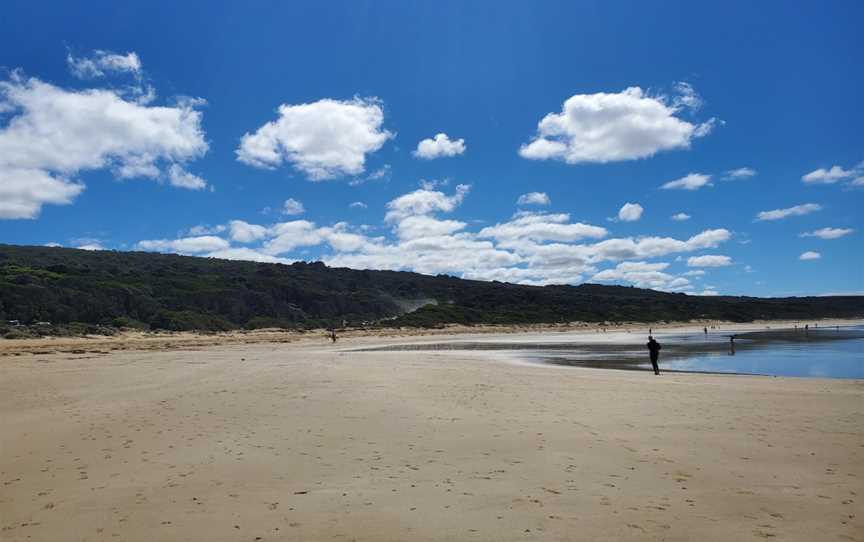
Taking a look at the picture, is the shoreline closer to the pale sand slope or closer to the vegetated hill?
the vegetated hill

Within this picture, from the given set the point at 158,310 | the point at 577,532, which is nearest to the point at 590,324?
the point at 158,310

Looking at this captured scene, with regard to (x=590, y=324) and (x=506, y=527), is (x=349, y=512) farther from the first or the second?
(x=590, y=324)

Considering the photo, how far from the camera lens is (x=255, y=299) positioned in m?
74.1

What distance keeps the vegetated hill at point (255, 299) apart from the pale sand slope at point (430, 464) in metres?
41.4

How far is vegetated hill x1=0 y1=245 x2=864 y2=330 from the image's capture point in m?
53.2

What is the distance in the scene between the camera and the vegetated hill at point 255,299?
2096 inches

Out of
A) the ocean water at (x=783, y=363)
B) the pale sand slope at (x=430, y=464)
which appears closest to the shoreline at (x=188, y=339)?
the pale sand slope at (x=430, y=464)

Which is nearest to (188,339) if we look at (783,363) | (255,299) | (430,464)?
(255,299)

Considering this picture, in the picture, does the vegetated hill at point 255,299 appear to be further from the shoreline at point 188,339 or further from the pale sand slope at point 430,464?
the pale sand slope at point 430,464

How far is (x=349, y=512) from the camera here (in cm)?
620

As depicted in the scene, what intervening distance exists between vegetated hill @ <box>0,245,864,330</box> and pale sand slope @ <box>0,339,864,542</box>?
41364 mm

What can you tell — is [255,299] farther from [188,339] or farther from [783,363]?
[783,363]

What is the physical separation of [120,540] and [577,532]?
4.63 meters

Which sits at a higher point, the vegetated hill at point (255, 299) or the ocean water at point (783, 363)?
the vegetated hill at point (255, 299)
